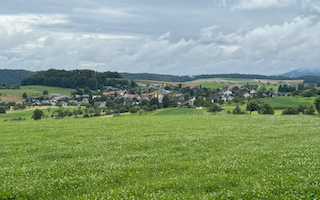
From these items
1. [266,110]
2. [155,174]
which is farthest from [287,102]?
[155,174]

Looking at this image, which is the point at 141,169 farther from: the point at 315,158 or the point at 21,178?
the point at 315,158

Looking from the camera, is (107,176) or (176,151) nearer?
(107,176)

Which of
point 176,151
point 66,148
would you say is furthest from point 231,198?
point 66,148

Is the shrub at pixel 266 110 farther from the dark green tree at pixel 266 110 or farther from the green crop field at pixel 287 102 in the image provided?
the green crop field at pixel 287 102

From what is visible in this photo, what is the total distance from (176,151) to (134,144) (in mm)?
4763

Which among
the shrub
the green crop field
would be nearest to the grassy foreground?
the shrub

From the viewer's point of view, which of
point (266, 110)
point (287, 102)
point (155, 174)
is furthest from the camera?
point (287, 102)

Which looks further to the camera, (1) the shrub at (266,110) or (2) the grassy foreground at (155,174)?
(1) the shrub at (266,110)

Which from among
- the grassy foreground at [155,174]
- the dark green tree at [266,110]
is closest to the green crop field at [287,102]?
the dark green tree at [266,110]

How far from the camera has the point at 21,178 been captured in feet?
45.9

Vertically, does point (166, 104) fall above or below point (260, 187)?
below

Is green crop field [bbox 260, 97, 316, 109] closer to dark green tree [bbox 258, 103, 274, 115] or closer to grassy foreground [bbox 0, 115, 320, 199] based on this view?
dark green tree [bbox 258, 103, 274, 115]

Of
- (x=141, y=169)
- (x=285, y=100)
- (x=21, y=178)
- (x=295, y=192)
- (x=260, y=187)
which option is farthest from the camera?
(x=285, y=100)

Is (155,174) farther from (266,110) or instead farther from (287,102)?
(287,102)
